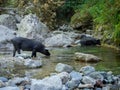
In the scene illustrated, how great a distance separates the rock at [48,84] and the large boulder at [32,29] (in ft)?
46.1

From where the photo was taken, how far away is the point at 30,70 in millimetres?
13812

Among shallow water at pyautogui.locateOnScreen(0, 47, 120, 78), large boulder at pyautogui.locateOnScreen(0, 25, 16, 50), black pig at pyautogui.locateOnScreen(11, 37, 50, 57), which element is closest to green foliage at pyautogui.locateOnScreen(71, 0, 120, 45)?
shallow water at pyautogui.locateOnScreen(0, 47, 120, 78)

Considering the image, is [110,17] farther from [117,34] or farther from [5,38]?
[5,38]

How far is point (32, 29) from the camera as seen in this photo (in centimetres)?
2531

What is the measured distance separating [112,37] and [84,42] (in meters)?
2.67

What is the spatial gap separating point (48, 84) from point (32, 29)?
49.7 ft

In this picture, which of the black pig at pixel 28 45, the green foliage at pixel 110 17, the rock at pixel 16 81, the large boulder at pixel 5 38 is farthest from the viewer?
the large boulder at pixel 5 38

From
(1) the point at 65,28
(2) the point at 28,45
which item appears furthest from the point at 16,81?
(1) the point at 65,28

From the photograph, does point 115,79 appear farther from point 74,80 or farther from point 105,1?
point 105,1

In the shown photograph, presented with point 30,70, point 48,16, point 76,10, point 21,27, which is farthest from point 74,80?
point 76,10

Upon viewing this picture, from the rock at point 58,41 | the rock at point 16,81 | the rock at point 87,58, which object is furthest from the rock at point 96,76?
the rock at point 58,41

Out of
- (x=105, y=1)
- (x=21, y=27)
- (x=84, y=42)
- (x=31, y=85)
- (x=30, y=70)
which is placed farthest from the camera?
(x=21, y=27)

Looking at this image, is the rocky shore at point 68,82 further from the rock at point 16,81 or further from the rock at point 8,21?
the rock at point 8,21

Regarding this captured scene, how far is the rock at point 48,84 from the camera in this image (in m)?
10.1
